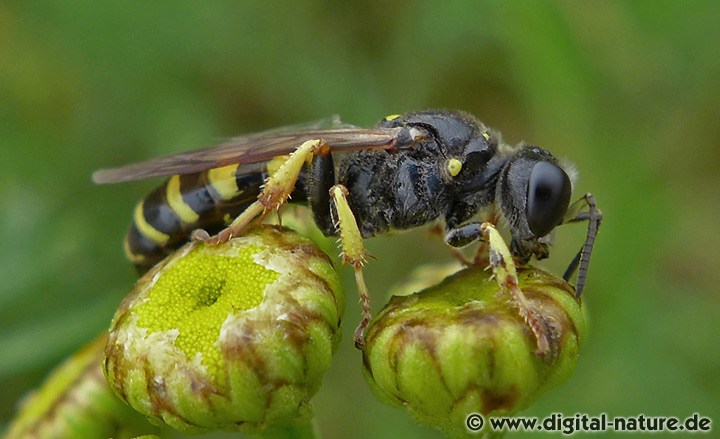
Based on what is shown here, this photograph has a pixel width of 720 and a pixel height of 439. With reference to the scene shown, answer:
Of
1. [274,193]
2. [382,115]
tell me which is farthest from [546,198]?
[382,115]

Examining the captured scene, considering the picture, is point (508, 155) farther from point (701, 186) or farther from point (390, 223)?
point (701, 186)

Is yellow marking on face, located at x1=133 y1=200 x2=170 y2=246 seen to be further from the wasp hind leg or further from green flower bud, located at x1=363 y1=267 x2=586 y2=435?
the wasp hind leg

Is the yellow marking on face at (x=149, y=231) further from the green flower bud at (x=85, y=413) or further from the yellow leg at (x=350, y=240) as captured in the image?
the yellow leg at (x=350, y=240)

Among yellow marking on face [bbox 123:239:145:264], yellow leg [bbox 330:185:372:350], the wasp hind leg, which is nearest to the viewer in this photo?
the wasp hind leg

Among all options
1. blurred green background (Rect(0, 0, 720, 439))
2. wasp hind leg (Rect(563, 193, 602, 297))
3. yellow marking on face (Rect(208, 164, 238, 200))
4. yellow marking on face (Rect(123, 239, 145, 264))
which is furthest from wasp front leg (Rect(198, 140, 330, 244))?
blurred green background (Rect(0, 0, 720, 439))

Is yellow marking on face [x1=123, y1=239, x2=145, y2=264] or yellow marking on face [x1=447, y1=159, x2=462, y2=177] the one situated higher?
yellow marking on face [x1=447, y1=159, x2=462, y2=177]

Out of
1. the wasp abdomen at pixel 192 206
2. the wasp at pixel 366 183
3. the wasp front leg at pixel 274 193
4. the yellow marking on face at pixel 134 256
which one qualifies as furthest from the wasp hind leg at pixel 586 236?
the yellow marking on face at pixel 134 256
